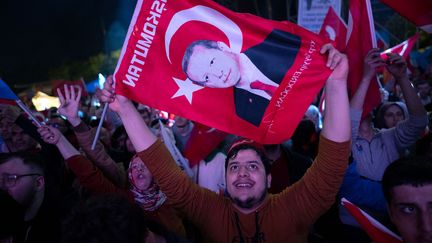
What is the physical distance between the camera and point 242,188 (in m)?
2.44

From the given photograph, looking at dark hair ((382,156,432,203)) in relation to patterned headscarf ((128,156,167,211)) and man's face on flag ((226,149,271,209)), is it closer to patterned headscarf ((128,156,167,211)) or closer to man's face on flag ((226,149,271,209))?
man's face on flag ((226,149,271,209))

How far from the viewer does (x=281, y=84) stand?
259 cm

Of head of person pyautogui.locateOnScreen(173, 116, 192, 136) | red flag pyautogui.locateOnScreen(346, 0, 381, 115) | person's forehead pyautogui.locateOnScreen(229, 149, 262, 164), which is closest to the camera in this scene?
person's forehead pyautogui.locateOnScreen(229, 149, 262, 164)

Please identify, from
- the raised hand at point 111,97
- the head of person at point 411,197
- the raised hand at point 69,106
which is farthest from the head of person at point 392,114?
the raised hand at point 69,106

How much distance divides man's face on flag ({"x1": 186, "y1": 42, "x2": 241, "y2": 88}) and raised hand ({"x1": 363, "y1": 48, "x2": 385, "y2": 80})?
1.12 m

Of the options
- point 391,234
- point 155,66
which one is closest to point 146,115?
point 155,66

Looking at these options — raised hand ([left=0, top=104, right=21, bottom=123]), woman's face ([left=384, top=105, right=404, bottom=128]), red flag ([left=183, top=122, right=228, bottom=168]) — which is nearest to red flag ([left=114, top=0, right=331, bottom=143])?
red flag ([left=183, top=122, right=228, bottom=168])

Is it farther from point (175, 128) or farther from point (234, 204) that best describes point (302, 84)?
point (175, 128)

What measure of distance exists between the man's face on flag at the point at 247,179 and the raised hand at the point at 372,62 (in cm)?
121

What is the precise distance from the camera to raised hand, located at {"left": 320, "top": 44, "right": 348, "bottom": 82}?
237 centimetres

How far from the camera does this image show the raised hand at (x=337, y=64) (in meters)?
2.37

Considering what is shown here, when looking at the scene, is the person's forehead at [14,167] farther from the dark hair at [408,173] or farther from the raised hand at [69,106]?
the dark hair at [408,173]

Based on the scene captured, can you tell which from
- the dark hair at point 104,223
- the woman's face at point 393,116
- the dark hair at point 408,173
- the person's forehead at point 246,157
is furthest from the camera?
the woman's face at point 393,116

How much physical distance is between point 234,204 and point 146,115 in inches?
156
